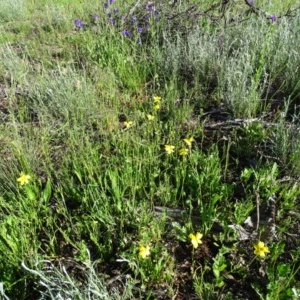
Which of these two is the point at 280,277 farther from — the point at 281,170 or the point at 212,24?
the point at 212,24

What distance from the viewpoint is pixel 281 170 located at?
216 cm

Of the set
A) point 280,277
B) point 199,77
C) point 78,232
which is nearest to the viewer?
point 280,277

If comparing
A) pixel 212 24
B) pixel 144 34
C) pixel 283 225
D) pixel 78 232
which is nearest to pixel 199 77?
pixel 212 24

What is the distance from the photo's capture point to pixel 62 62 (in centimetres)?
364

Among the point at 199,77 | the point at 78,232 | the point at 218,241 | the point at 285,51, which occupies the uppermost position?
the point at 285,51

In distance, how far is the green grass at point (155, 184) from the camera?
168 centimetres

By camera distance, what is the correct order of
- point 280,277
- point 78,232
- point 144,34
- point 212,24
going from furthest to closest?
point 144,34 < point 212,24 < point 78,232 < point 280,277

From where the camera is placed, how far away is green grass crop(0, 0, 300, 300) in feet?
5.50

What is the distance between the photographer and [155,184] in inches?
84.9

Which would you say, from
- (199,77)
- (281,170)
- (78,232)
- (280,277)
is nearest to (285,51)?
(199,77)

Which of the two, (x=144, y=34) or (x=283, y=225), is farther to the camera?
(x=144, y=34)

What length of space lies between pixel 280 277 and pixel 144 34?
360 cm

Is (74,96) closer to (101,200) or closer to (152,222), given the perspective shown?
(101,200)

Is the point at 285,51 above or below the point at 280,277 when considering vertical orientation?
above
